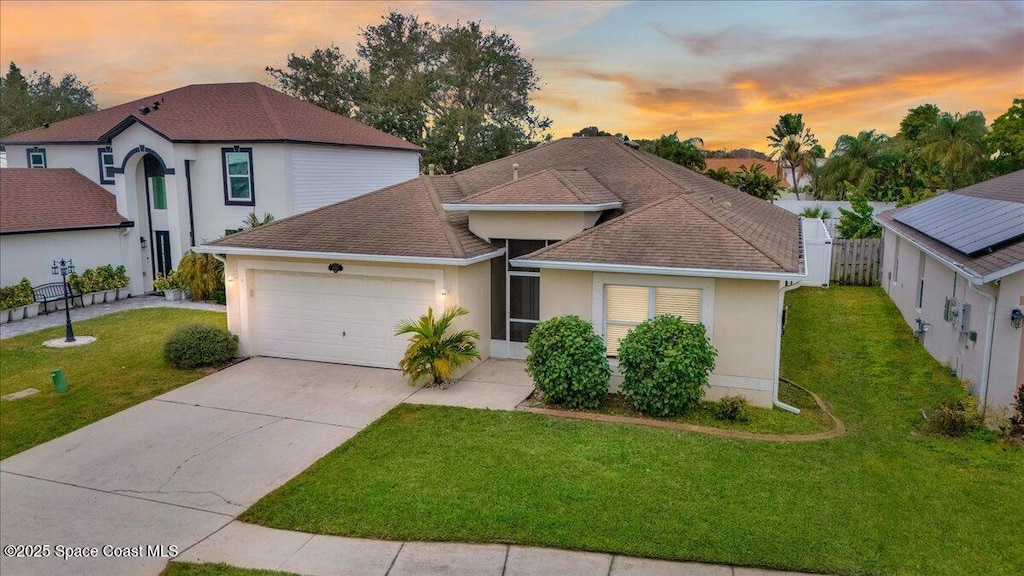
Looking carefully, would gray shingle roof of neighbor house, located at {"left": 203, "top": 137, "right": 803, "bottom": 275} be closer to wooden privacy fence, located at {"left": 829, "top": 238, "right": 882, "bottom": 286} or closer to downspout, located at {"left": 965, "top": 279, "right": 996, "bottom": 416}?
downspout, located at {"left": 965, "top": 279, "right": 996, "bottom": 416}

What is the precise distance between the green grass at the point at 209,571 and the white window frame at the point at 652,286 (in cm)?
699

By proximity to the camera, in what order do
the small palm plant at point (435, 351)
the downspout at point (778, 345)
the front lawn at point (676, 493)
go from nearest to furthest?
the front lawn at point (676, 493) → the downspout at point (778, 345) → the small palm plant at point (435, 351)

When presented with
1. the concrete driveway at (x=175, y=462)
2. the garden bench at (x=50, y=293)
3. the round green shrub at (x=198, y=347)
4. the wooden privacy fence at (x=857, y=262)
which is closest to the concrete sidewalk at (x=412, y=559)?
the concrete driveway at (x=175, y=462)

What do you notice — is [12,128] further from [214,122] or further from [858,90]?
[858,90]

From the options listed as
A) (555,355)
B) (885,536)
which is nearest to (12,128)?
(555,355)

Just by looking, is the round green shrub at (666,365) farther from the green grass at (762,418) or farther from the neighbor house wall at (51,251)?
the neighbor house wall at (51,251)

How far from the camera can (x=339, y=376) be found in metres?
12.7

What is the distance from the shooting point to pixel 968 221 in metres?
13.7

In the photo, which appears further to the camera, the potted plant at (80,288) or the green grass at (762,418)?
the potted plant at (80,288)

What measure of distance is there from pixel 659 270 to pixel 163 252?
60.9 feet

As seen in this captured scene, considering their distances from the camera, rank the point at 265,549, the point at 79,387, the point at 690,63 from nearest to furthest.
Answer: the point at 265,549 < the point at 79,387 < the point at 690,63

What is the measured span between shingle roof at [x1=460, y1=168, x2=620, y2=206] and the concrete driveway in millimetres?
4203

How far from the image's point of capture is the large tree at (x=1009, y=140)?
33.3 m

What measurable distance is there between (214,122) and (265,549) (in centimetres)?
1913
